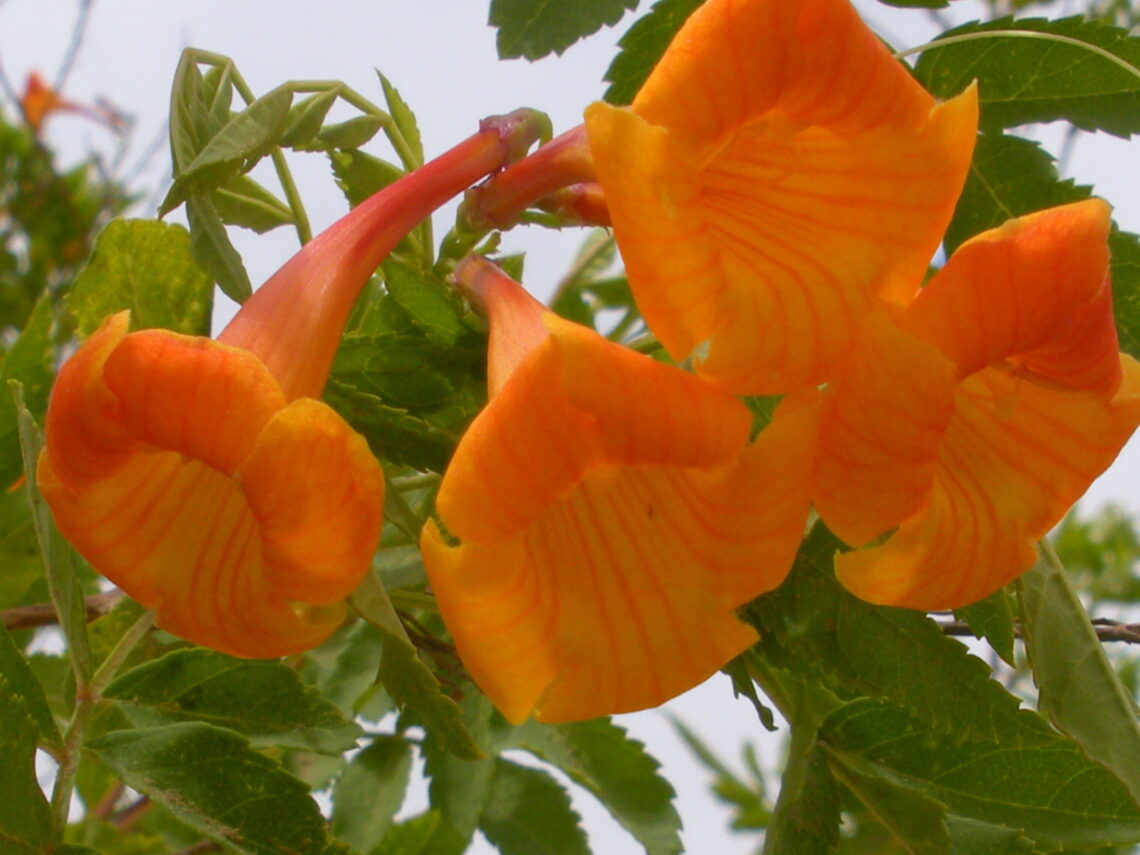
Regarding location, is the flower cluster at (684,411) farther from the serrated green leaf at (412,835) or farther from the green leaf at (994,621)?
the serrated green leaf at (412,835)

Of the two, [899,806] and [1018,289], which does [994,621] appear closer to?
[899,806]

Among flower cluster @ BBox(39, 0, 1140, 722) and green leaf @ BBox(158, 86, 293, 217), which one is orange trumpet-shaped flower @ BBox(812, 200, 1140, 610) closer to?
flower cluster @ BBox(39, 0, 1140, 722)

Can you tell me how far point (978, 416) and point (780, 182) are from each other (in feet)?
1.06

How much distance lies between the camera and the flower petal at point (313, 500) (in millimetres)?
1021

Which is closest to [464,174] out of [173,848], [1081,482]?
[1081,482]

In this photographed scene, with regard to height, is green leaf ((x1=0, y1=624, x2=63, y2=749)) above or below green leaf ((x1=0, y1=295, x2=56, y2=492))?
below

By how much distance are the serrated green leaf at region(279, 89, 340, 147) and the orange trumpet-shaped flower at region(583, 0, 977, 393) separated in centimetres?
47

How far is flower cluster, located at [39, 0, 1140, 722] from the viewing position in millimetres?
1042

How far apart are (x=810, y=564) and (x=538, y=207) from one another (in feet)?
1.67

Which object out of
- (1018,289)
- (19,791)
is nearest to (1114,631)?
(1018,289)

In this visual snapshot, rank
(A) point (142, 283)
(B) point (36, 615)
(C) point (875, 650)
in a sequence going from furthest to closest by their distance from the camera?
(B) point (36, 615)
(A) point (142, 283)
(C) point (875, 650)

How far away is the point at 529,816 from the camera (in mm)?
2266

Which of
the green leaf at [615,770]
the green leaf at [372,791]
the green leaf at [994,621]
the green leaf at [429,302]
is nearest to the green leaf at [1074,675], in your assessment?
the green leaf at [994,621]

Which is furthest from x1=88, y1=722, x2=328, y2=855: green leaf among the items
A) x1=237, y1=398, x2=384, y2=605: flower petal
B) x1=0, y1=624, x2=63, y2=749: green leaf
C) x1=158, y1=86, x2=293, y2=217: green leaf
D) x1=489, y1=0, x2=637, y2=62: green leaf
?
x1=489, y1=0, x2=637, y2=62: green leaf
